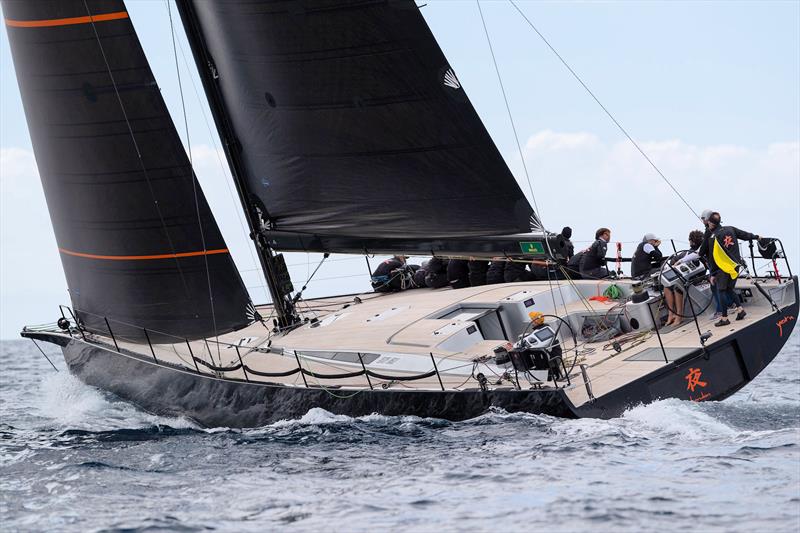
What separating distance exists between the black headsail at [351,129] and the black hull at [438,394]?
191cm

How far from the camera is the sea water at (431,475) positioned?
782 centimetres

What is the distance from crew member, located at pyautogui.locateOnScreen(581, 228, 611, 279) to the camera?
→ 14.8 meters

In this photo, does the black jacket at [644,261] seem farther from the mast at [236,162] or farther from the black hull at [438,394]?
the mast at [236,162]

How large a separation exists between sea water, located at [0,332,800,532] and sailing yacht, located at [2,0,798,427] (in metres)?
0.43

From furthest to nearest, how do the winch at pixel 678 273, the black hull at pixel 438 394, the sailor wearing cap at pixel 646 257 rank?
1. the sailor wearing cap at pixel 646 257
2. the winch at pixel 678 273
3. the black hull at pixel 438 394

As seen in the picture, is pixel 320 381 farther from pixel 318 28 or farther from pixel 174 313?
pixel 318 28

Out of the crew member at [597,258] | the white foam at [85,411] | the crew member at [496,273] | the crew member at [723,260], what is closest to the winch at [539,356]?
the crew member at [723,260]

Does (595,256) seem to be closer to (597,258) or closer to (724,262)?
(597,258)

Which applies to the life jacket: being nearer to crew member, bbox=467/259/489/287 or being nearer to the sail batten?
the sail batten

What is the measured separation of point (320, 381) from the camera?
11.9 m

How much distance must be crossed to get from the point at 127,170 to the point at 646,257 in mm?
6748

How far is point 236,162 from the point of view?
13617 millimetres

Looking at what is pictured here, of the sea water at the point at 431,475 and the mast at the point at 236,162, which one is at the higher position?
the mast at the point at 236,162

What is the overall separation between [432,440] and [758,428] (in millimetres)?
3230
